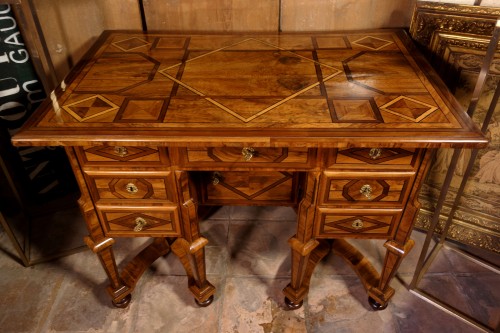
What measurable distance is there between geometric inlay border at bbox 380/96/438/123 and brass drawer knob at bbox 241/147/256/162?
1.41 ft

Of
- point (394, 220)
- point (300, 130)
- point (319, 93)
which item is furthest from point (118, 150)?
point (394, 220)

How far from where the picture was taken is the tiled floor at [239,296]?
5.69 feet

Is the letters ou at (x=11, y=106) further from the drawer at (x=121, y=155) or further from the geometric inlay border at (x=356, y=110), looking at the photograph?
the geometric inlay border at (x=356, y=110)

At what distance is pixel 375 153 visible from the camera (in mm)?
1258

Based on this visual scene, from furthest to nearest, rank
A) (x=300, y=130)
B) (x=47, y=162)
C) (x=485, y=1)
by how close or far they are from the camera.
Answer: (x=47, y=162)
(x=485, y=1)
(x=300, y=130)

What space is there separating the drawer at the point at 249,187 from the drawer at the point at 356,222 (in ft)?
1.00

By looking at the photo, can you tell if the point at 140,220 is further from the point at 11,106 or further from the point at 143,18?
the point at 11,106

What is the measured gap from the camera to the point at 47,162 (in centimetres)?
221

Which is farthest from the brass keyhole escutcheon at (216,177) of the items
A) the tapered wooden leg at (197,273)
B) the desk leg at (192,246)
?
the tapered wooden leg at (197,273)

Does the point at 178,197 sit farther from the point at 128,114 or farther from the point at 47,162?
the point at 47,162

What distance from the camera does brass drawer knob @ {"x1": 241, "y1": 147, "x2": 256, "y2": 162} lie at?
4.17ft

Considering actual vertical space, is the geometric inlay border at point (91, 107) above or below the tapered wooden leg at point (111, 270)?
above

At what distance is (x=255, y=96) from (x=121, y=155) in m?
0.47

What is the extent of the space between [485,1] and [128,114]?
1444mm
